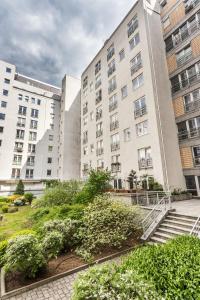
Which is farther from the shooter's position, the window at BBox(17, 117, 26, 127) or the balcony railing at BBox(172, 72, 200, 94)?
the window at BBox(17, 117, 26, 127)

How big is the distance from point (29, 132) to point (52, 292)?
129 feet

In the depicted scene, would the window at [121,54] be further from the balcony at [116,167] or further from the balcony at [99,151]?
the balcony at [116,167]

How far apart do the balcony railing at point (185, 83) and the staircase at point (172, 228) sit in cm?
1539

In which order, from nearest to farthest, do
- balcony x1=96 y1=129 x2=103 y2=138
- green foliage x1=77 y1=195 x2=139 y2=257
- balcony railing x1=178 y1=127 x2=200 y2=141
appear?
green foliage x1=77 y1=195 x2=139 y2=257, balcony railing x1=178 y1=127 x2=200 y2=141, balcony x1=96 y1=129 x2=103 y2=138

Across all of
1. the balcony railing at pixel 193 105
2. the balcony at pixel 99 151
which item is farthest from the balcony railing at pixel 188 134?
the balcony at pixel 99 151

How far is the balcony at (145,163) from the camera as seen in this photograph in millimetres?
18152

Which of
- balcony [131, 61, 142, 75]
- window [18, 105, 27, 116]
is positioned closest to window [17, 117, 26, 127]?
window [18, 105, 27, 116]

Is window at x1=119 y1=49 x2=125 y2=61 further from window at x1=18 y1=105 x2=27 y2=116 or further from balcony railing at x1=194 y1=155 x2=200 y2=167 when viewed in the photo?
window at x1=18 y1=105 x2=27 y2=116

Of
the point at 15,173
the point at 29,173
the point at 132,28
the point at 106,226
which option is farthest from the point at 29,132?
the point at 106,226

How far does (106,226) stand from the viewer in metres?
9.00

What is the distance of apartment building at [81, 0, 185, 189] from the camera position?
18.1 m

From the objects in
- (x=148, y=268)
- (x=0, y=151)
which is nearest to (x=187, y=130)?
(x=148, y=268)

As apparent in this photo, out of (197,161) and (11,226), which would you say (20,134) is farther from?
(197,161)

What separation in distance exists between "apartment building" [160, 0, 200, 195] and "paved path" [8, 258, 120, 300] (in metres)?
15.9
